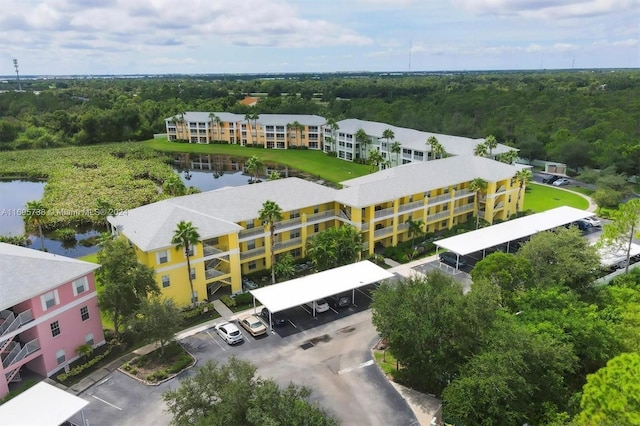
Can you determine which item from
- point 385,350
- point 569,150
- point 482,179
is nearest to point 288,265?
point 385,350

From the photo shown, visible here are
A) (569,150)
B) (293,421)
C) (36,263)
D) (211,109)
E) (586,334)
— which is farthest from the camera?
(211,109)

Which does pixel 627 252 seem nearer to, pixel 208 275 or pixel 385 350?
pixel 385 350

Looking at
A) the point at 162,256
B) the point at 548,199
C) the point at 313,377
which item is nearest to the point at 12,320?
the point at 162,256

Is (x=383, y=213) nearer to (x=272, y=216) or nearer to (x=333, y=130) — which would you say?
(x=272, y=216)

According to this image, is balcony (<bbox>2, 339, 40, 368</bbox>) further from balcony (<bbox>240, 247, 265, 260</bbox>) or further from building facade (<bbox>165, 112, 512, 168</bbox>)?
building facade (<bbox>165, 112, 512, 168</bbox>)

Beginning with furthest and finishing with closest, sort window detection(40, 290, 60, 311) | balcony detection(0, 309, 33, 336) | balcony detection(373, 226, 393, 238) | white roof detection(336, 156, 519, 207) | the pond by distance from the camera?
the pond < balcony detection(373, 226, 393, 238) < white roof detection(336, 156, 519, 207) < window detection(40, 290, 60, 311) < balcony detection(0, 309, 33, 336)

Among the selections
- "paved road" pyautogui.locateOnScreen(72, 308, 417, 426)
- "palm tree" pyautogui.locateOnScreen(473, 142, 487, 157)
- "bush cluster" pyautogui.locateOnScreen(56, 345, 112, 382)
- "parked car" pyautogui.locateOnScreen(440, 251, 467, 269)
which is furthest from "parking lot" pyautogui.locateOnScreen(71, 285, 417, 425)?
"palm tree" pyautogui.locateOnScreen(473, 142, 487, 157)
